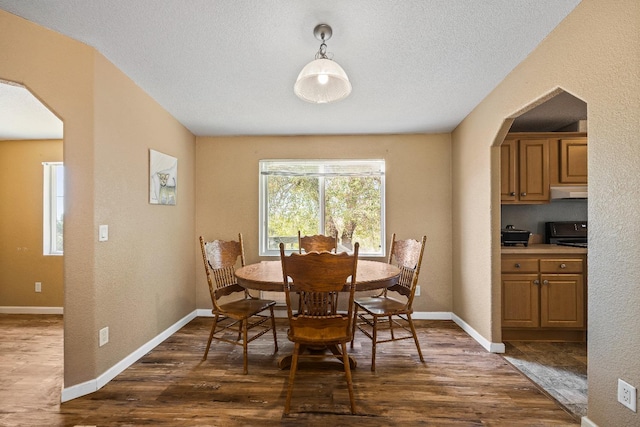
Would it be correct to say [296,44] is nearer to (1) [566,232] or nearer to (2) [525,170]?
(2) [525,170]

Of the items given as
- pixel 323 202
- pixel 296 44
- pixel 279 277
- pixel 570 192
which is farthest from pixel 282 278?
pixel 570 192

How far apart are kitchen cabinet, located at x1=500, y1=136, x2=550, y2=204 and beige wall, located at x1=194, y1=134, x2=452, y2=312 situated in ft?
2.23

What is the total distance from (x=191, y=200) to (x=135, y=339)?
175cm

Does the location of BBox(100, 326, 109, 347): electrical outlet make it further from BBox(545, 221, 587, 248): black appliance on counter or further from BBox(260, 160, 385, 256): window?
BBox(545, 221, 587, 248): black appliance on counter

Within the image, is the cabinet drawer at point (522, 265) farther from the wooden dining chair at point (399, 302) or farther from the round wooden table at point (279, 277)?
the round wooden table at point (279, 277)

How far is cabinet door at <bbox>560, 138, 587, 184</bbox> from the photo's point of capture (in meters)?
3.25

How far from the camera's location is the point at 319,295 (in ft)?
6.68

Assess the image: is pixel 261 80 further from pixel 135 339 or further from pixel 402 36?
pixel 135 339

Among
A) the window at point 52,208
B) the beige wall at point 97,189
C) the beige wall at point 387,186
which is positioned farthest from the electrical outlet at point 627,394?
the window at point 52,208

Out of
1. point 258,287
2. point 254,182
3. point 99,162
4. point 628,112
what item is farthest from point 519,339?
point 99,162

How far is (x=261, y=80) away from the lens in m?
2.53

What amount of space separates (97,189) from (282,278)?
145 centimetres

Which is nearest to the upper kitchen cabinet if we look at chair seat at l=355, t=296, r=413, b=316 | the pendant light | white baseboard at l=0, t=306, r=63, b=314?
chair seat at l=355, t=296, r=413, b=316

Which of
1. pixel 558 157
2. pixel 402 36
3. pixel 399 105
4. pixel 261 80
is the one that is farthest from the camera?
pixel 558 157
